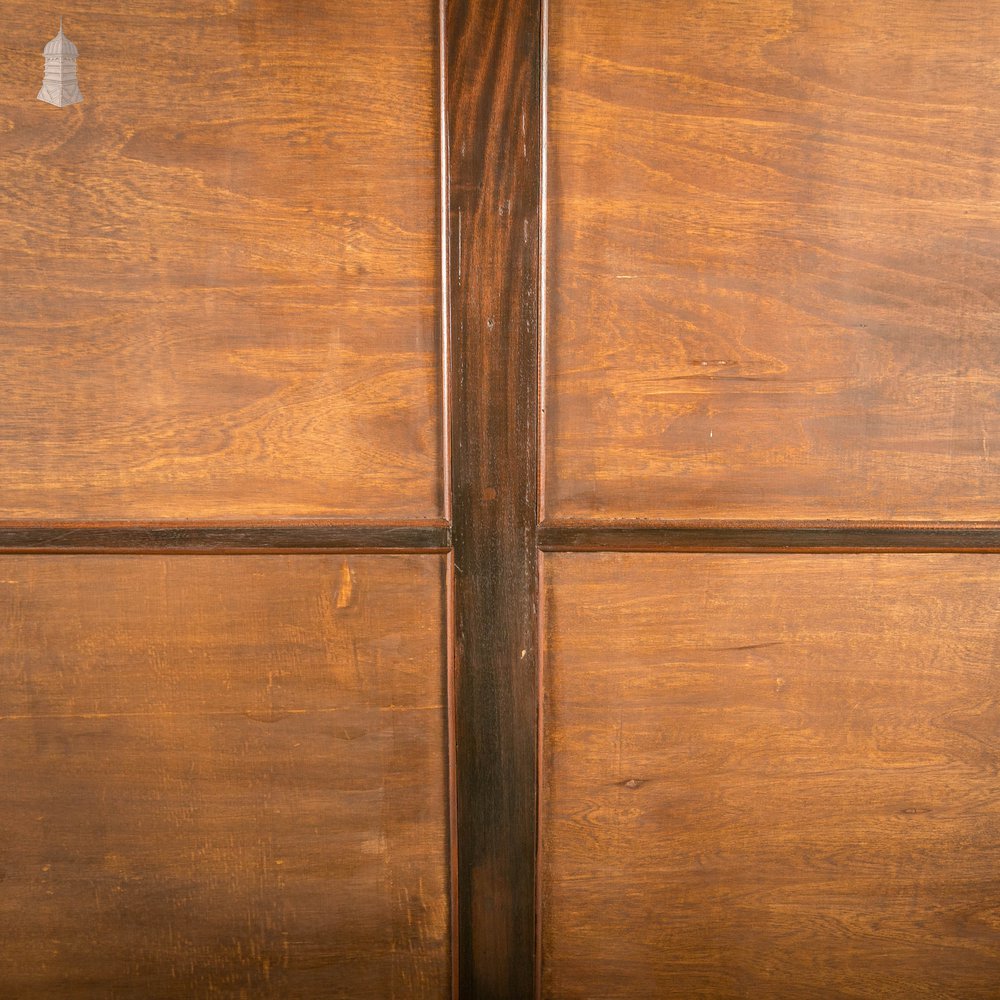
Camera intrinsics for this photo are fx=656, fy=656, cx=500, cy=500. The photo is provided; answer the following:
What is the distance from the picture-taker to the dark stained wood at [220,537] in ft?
2.99

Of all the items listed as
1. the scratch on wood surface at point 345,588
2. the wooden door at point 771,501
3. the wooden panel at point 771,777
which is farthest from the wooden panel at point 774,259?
the scratch on wood surface at point 345,588

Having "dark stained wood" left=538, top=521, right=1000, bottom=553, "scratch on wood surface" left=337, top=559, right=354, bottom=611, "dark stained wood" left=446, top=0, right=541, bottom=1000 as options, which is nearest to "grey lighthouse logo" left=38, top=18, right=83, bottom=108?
"dark stained wood" left=446, top=0, right=541, bottom=1000

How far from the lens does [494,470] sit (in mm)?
919

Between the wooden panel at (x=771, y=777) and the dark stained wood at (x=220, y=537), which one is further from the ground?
the dark stained wood at (x=220, y=537)

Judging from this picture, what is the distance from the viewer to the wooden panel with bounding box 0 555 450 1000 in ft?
3.04

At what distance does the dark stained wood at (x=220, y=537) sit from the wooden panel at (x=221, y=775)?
21 mm

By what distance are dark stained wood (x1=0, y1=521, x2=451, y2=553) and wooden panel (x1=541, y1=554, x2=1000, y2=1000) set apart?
0.69ft

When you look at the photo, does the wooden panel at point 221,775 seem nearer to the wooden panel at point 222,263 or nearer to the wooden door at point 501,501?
the wooden door at point 501,501

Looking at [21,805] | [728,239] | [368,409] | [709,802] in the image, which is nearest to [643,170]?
[728,239]

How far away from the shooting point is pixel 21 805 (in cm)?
94

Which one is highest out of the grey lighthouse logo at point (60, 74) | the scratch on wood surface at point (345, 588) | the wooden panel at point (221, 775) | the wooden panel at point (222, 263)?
the grey lighthouse logo at point (60, 74)

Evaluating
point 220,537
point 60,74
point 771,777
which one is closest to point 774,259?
point 771,777

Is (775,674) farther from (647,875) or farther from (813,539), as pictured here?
(647,875)

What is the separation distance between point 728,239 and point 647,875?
0.92 m
